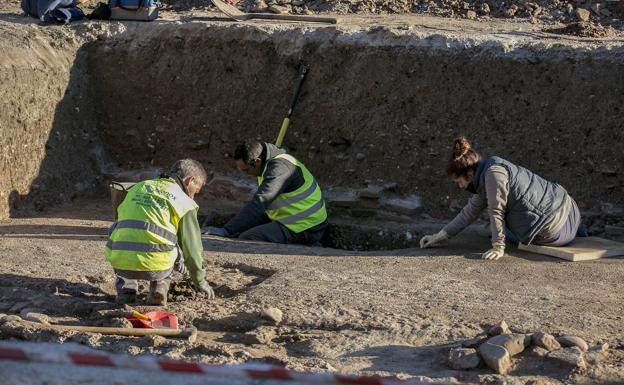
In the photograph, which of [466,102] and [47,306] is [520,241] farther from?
[47,306]

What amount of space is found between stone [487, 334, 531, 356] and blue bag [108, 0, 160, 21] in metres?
7.32

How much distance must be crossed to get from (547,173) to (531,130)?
46 centimetres

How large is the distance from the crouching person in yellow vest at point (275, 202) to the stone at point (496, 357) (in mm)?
4265

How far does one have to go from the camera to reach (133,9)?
12484 mm

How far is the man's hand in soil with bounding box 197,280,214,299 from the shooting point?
7.85 m

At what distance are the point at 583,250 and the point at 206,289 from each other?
10.6ft

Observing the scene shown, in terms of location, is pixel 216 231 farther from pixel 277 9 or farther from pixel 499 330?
pixel 499 330

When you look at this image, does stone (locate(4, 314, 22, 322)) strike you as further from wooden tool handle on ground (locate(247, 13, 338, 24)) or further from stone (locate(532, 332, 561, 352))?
wooden tool handle on ground (locate(247, 13, 338, 24))

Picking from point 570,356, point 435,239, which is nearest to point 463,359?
point 570,356

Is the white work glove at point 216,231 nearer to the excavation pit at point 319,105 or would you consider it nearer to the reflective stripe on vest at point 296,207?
the reflective stripe on vest at point 296,207

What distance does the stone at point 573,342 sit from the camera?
21.1 feet

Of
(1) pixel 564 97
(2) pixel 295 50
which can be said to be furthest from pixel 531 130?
(2) pixel 295 50

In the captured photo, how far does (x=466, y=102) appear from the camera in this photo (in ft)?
36.3

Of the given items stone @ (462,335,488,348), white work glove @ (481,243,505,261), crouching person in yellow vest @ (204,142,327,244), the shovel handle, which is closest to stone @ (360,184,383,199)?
crouching person in yellow vest @ (204,142,327,244)
